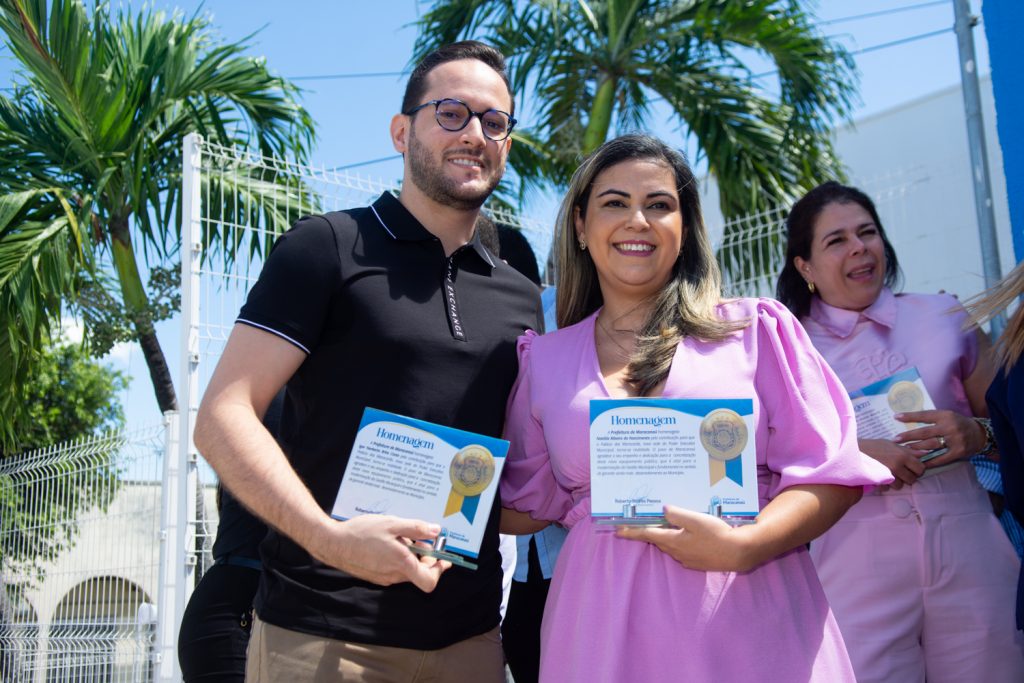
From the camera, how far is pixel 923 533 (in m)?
2.91

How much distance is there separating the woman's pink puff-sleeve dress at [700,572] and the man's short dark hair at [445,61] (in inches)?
30.7

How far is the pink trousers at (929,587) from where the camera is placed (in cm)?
281

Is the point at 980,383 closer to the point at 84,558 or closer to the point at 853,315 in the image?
the point at 853,315

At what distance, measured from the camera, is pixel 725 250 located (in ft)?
22.7

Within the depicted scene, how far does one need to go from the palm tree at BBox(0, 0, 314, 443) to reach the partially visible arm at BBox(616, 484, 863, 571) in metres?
7.12

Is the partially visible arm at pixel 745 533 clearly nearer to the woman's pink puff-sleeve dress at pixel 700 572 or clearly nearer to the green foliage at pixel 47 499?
the woman's pink puff-sleeve dress at pixel 700 572

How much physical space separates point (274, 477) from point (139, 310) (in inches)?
301

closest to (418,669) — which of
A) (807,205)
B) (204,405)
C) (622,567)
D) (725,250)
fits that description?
(622,567)

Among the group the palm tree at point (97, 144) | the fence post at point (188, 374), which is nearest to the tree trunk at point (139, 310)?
the palm tree at point (97, 144)

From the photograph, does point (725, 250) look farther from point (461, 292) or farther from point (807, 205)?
point (461, 292)

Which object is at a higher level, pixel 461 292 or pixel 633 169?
pixel 633 169

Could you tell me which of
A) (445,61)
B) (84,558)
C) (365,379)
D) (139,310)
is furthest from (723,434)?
(139,310)

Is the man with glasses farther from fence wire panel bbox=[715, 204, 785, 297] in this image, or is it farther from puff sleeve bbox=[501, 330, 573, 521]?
fence wire panel bbox=[715, 204, 785, 297]

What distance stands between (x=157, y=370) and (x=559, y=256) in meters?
7.54
